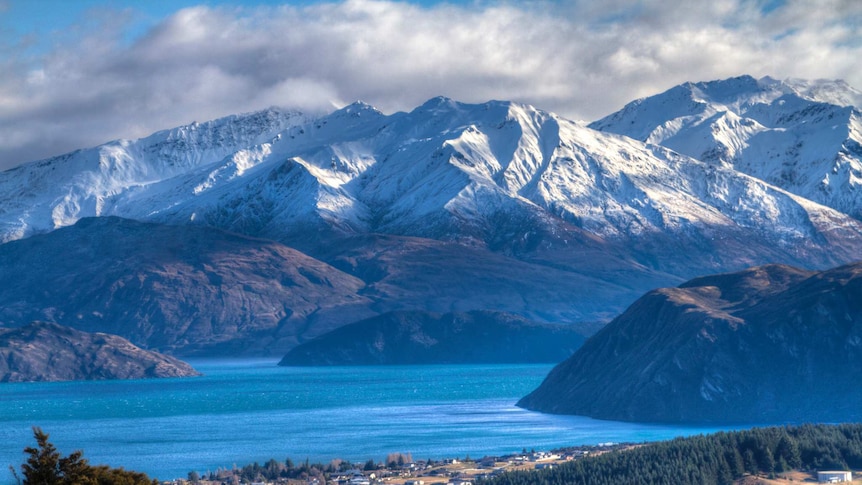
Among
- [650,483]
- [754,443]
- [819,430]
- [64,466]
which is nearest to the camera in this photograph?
[64,466]

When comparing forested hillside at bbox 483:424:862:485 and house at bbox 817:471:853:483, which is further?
forested hillside at bbox 483:424:862:485

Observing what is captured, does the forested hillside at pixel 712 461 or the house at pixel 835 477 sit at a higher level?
the forested hillside at pixel 712 461

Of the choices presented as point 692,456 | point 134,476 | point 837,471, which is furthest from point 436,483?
point 134,476

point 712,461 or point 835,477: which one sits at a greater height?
point 712,461

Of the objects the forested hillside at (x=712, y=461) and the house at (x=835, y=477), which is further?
the forested hillside at (x=712, y=461)

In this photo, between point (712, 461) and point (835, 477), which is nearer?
point (835, 477)

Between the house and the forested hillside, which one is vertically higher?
the forested hillside

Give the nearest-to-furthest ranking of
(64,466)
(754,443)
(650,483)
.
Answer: (64,466), (650,483), (754,443)

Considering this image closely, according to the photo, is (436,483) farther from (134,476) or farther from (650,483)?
(134,476)
